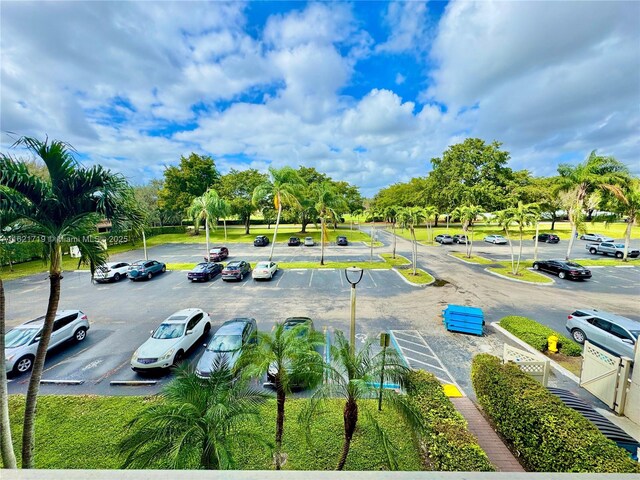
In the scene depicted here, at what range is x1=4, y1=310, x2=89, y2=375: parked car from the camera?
10031mm

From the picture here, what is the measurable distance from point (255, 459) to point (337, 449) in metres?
1.92

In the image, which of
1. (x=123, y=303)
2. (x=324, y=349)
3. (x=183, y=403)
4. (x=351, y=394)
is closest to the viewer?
(x=183, y=403)

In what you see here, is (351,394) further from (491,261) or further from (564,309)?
(491,261)

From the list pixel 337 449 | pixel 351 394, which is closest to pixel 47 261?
pixel 351 394

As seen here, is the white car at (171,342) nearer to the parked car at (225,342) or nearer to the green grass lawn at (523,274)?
the parked car at (225,342)

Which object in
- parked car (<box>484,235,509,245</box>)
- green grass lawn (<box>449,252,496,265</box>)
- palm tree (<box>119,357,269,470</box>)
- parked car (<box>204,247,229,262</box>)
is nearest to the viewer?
palm tree (<box>119,357,269,470</box>)

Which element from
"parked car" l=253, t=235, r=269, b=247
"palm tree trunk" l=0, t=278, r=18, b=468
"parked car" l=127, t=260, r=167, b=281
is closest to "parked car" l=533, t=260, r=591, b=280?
"palm tree trunk" l=0, t=278, r=18, b=468

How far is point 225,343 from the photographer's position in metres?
10.3

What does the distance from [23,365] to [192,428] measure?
10498mm

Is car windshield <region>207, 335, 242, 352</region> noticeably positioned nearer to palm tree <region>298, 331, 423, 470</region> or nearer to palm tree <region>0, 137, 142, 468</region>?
palm tree <region>0, 137, 142, 468</region>

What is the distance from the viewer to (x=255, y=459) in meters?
6.59

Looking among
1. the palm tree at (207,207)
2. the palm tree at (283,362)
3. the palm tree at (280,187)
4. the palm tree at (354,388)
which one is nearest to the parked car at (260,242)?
the palm tree at (207,207)

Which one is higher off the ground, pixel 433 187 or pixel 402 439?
pixel 433 187

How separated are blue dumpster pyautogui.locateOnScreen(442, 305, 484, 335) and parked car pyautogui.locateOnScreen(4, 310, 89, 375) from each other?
1509cm
